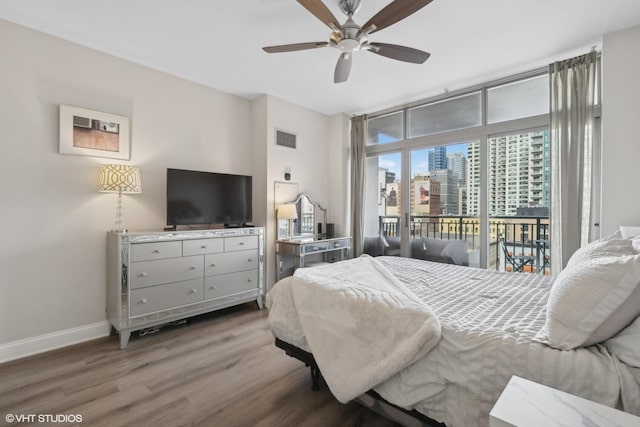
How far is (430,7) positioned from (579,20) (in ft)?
4.35

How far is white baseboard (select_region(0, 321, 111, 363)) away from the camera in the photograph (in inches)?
93.2

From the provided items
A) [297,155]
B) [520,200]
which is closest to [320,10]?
[297,155]

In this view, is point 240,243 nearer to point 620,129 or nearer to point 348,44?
point 348,44

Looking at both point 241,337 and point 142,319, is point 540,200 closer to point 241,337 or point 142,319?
point 241,337

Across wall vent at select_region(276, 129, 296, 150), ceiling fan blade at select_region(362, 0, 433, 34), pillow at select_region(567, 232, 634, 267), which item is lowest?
pillow at select_region(567, 232, 634, 267)

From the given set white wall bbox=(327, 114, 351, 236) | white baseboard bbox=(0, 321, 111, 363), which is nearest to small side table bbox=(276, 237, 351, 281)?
white wall bbox=(327, 114, 351, 236)

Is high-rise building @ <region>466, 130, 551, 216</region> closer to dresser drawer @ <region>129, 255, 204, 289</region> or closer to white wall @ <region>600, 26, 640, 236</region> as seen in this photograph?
white wall @ <region>600, 26, 640, 236</region>

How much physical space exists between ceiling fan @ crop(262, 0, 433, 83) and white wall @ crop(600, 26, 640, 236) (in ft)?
5.96

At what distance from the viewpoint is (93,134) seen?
110 inches

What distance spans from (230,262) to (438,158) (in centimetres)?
318

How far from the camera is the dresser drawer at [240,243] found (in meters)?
3.33

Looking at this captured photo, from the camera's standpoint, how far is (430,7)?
225cm

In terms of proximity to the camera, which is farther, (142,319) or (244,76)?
(244,76)

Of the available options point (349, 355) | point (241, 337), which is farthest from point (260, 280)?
point (349, 355)
